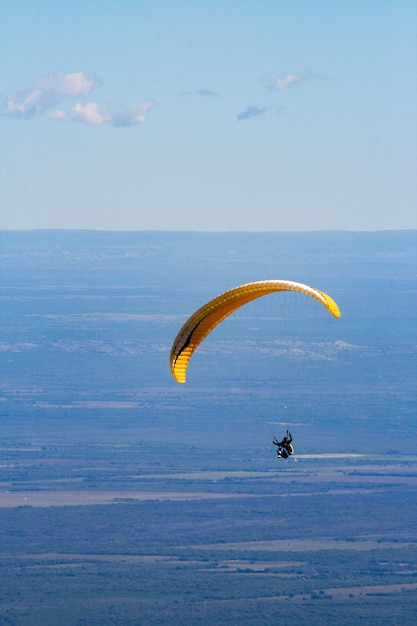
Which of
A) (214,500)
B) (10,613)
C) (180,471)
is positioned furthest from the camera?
(180,471)

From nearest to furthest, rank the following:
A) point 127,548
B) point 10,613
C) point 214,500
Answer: point 10,613
point 127,548
point 214,500

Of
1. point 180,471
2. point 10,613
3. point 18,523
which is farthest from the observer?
point 180,471

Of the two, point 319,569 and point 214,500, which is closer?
point 319,569

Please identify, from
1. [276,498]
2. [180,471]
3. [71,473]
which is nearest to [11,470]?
[71,473]

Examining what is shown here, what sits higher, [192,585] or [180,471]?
[180,471]

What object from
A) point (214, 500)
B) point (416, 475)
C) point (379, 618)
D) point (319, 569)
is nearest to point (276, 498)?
point (214, 500)

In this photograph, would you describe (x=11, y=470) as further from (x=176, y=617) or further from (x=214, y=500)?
(x=176, y=617)

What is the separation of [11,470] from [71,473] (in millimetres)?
7569

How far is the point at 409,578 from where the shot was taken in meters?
138

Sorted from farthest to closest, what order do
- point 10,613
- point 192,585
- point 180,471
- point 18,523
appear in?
point 180,471 < point 18,523 < point 192,585 < point 10,613

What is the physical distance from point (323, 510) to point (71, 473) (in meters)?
37.2

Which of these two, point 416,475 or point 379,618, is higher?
point 416,475

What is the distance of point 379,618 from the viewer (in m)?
124

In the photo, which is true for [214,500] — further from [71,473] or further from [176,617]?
[176,617]
